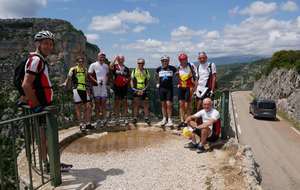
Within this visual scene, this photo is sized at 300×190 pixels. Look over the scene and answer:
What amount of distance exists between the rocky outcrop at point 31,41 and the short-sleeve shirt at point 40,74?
11.9 m

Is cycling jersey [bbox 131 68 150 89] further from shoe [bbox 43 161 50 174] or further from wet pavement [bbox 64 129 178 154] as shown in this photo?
shoe [bbox 43 161 50 174]

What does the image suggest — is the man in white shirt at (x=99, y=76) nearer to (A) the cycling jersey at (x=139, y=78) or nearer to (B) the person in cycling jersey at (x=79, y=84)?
(B) the person in cycling jersey at (x=79, y=84)

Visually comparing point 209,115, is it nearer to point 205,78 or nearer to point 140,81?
point 205,78

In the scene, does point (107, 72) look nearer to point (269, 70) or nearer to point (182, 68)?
point (182, 68)

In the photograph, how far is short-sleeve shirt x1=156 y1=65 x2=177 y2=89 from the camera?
805 cm

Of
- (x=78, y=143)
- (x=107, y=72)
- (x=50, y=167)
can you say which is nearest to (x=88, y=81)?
(x=107, y=72)

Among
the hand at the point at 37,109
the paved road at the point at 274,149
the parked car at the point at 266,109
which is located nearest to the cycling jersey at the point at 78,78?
the hand at the point at 37,109

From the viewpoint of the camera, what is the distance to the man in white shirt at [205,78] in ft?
24.5

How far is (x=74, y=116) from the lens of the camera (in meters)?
9.42

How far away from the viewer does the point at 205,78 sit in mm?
7457

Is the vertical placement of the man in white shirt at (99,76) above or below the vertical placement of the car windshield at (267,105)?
above

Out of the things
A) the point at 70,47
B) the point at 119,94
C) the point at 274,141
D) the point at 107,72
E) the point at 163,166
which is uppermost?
the point at 70,47

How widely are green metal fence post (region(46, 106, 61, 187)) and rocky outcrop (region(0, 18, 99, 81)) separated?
12.3m

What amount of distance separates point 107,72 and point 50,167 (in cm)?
402
